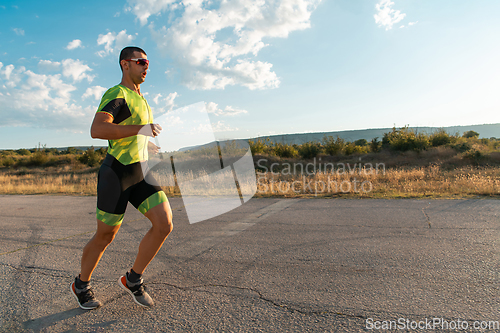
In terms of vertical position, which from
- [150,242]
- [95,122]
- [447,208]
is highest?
[95,122]

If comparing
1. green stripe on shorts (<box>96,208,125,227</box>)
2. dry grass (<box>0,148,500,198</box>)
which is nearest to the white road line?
green stripe on shorts (<box>96,208,125,227</box>)

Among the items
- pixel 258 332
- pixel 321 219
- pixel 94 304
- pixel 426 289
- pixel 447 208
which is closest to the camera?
pixel 258 332

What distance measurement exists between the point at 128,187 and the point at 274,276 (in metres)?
1.85

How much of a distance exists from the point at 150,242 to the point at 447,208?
23.9 ft

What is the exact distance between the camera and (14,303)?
266 cm

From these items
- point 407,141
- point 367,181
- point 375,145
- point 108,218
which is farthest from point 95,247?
point 375,145

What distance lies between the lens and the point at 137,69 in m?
2.57

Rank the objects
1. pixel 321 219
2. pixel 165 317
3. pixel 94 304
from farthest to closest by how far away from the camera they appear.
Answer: pixel 321 219 < pixel 94 304 < pixel 165 317

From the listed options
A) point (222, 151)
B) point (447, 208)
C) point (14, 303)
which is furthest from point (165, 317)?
point (222, 151)

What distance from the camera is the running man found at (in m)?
2.38

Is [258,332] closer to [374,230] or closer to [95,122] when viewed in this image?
[95,122]

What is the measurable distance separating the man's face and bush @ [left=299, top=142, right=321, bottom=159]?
31.0 m

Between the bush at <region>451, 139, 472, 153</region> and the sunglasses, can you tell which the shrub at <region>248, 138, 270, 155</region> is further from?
the sunglasses

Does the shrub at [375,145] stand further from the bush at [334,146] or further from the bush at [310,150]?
the bush at [310,150]
